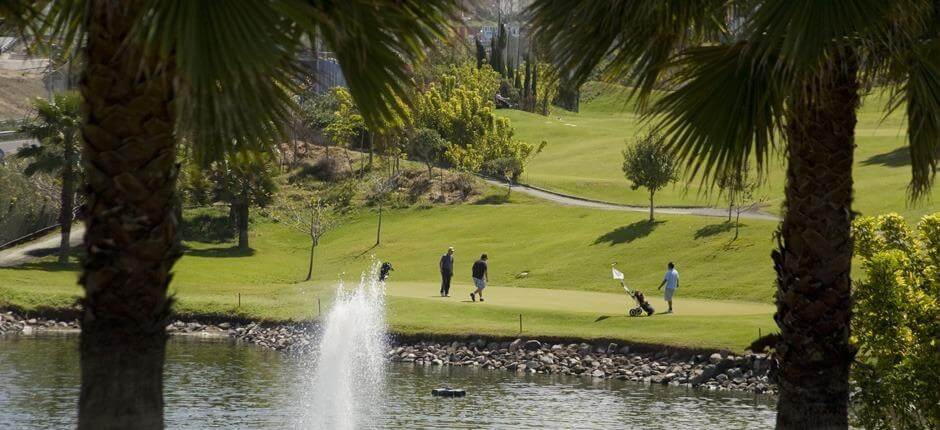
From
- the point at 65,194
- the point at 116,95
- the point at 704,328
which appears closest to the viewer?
the point at 116,95

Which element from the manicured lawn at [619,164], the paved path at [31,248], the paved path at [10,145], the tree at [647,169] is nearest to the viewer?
the paved path at [31,248]

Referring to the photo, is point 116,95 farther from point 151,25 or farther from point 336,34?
point 336,34

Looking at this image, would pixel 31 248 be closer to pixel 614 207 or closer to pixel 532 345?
pixel 614 207

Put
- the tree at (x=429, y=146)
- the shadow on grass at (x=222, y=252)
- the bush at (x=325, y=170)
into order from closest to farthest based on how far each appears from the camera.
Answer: the shadow on grass at (x=222, y=252) < the tree at (x=429, y=146) < the bush at (x=325, y=170)

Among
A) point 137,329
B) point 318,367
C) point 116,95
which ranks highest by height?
point 116,95

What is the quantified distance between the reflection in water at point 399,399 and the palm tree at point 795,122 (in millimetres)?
18245

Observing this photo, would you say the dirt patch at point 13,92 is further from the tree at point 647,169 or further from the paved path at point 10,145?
the tree at point 647,169

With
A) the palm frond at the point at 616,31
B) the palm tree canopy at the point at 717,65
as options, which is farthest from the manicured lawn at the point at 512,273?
the palm frond at the point at 616,31

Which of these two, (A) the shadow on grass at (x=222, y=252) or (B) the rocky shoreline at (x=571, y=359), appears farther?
(A) the shadow on grass at (x=222, y=252)

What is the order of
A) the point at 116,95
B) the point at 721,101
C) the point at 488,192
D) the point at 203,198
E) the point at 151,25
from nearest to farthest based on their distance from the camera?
1. the point at 151,25
2. the point at 116,95
3. the point at 721,101
4. the point at 203,198
5. the point at 488,192

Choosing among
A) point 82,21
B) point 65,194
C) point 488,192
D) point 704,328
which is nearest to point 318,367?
point 704,328

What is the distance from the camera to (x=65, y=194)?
58.2m

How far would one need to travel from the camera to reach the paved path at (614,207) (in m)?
61.2

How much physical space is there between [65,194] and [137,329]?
54.7 metres
